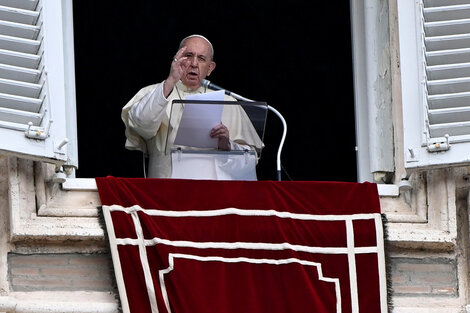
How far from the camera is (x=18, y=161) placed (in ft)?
33.4

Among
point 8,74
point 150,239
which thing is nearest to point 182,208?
point 150,239

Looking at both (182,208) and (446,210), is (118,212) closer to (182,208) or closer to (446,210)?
(182,208)

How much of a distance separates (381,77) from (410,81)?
0.50 metres

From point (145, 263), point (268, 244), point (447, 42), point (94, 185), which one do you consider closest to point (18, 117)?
point (94, 185)

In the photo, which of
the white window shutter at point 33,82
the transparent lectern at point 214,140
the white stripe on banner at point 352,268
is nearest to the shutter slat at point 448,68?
the white stripe on banner at point 352,268

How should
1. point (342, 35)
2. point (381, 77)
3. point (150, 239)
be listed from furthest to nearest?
point (342, 35), point (381, 77), point (150, 239)

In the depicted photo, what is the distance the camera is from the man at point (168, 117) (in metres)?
10.5

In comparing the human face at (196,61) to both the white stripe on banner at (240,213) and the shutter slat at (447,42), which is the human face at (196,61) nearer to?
the white stripe on banner at (240,213)

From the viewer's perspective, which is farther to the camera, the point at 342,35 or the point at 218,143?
the point at 342,35

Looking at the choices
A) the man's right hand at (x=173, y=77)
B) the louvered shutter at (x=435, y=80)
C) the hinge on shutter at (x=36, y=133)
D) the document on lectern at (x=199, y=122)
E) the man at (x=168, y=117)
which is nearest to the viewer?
the hinge on shutter at (x=36, y=133)

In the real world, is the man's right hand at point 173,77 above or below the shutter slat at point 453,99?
above

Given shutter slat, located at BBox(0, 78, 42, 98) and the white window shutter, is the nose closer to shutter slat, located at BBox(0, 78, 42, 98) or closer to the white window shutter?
the white window shutter

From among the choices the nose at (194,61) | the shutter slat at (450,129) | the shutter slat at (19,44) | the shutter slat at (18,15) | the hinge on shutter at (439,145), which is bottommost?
the hinge on shutter at (439,145)

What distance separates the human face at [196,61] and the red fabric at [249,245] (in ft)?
4.27
